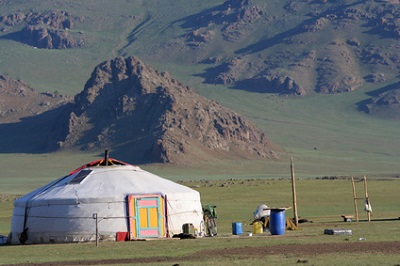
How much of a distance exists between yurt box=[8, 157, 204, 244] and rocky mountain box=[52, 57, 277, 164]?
10295cm

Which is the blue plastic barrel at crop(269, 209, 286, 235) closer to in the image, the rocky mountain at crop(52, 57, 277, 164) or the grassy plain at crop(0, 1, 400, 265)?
the grassy plain at crop(0, 1, 400, 265)

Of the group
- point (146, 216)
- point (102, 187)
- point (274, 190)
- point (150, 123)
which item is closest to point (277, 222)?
point (146, 216)

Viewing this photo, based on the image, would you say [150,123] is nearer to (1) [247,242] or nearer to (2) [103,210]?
(2) [103,210]

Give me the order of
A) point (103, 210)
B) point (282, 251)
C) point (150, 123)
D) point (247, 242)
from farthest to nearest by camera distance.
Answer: point (150, 123) → point (103, 210) → point (247, 242) → point (282, 251)

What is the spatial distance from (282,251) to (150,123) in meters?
125

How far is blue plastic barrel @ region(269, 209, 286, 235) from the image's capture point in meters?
43.6

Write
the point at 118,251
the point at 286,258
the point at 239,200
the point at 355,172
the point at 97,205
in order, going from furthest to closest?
the point at 355,172, the point at 239,200, the point at 97,205, the point at 118,251, the point at 286,258

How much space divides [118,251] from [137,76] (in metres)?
134

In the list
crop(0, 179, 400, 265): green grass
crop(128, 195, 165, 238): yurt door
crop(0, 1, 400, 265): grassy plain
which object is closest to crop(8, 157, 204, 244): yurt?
crop(128, 195, 165, 238): yurt door

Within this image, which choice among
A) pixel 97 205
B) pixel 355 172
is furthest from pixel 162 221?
pixel 355 172

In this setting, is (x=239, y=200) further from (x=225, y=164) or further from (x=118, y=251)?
(x=225, y=164)

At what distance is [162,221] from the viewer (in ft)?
143

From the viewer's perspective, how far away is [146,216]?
43438 mm

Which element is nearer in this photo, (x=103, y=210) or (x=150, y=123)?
(x=103, y=210)
